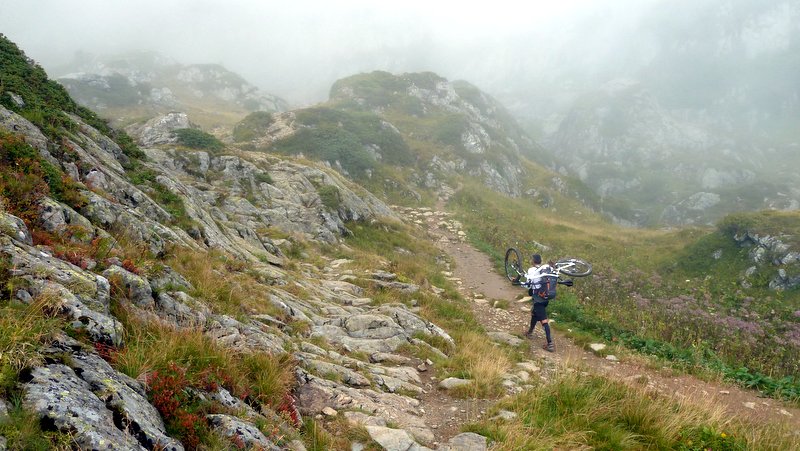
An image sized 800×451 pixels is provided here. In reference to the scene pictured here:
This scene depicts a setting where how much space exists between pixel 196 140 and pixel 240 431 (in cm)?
2688

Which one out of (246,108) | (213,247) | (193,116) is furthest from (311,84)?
(213,247)

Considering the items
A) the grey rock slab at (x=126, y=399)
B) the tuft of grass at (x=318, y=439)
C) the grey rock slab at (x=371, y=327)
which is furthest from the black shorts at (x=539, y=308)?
the grey rock slab at (x=126, y=399)

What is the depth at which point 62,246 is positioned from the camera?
591cm

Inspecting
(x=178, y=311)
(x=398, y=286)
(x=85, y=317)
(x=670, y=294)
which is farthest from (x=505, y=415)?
(x=670, y=294)

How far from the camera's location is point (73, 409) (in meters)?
3.23

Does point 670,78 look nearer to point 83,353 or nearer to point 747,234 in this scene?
point 747,234

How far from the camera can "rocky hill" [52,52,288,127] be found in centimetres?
6343

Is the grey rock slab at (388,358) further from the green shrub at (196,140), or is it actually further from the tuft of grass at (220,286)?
the green shrub at (196,140)

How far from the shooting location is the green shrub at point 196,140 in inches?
1044

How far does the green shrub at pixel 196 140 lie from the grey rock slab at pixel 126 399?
25.3 meters

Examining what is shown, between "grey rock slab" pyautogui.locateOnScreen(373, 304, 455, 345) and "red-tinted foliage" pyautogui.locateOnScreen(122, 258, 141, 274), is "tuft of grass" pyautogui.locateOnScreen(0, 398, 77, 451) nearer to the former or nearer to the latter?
"red-tinted foliage" pyautogui.locateOnScreen(122, 258, 141, 274)

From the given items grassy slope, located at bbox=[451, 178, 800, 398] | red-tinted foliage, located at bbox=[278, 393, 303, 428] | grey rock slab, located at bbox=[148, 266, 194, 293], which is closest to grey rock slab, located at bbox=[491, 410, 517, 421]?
red-tinted foliage, located at bbox=[278, 393, 303, 428]

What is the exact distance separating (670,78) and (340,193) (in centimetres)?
16472

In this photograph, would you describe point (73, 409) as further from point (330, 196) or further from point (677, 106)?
point (677, 106)
